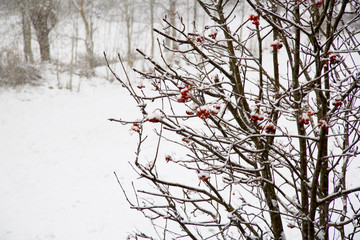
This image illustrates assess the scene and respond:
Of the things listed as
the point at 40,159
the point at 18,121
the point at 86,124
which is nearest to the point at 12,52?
the point at 18,121

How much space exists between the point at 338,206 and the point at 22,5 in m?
16.3

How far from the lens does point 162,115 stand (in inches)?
56.6

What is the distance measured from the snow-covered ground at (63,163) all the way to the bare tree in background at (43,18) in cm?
260

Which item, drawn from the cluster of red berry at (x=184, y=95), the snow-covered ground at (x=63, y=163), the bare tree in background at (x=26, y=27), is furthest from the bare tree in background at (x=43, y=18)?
the cluster of red berry at (x=184, y=95)

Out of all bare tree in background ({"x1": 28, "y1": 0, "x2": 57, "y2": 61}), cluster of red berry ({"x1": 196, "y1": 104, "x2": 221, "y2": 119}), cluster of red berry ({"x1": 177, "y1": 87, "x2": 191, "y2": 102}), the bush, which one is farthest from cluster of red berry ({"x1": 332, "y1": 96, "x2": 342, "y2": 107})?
bare tree in background ({"x1": 28, "y1": 0, "x2": 57, "y2": 61})

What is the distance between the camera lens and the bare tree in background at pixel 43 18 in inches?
520

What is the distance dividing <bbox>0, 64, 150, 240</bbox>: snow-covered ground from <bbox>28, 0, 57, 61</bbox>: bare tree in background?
2.60 meters

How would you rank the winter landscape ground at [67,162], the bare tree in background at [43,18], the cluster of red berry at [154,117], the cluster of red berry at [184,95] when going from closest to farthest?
the cluster of red berry at [154,117]
the cluster of red berry at [184,95]
the winter landscape ground at [67,162]
the bare tree in background at [43,18]

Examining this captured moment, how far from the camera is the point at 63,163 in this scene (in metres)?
7.46

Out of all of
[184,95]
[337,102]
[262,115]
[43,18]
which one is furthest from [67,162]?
[43,18]

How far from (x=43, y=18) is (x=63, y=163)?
10.0 metres

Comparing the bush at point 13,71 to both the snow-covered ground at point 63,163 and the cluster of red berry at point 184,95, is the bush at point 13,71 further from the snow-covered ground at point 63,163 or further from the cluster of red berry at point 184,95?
the cluster of red berry at point 184,95

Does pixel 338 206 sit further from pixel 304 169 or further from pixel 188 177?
pixel 304 169

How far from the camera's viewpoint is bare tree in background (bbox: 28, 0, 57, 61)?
43.3 ft
